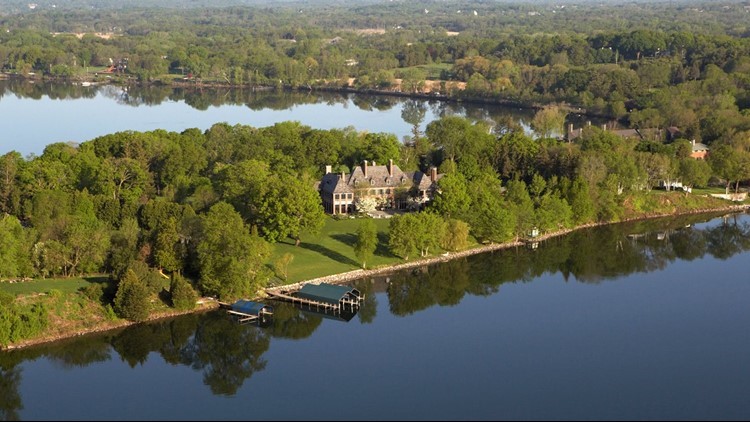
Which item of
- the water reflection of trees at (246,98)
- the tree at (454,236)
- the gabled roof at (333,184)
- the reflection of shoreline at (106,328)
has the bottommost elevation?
the water reflection of trees at (246,98)

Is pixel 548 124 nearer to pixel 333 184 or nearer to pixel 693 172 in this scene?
pixel 693 172

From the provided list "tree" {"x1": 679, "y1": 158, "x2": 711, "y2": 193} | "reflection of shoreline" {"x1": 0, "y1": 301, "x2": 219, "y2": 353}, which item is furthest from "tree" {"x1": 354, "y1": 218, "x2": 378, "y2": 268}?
"tree" {"x1": 679, "y1": 158, "x2": 711, "y2": 193}

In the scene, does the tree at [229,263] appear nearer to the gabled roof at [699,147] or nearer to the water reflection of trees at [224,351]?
the water reflection of trees at [224,351]

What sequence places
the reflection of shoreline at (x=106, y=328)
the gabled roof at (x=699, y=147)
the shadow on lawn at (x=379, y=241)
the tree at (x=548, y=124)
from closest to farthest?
1. the reflection of shoreline at (x=106, y=328)
2. the shadow on lawn at (x=379, y=241)
3. the gabled roof at (x=699, y=147)
4. the tree at (x=548, y=124)

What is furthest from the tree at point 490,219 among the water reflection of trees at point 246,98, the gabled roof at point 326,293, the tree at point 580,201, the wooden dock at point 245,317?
the water reflection of trees at point 246,98

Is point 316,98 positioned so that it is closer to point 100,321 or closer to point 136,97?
point 136,97

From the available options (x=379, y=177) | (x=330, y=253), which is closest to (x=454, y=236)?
(x=330, y=253)

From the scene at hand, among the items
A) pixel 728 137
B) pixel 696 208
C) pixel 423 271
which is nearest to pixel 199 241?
pixel 423 271
